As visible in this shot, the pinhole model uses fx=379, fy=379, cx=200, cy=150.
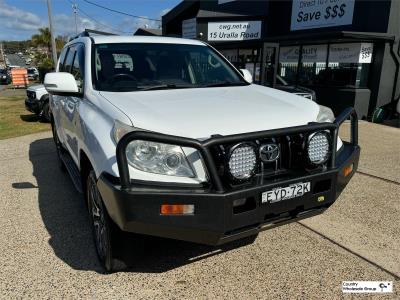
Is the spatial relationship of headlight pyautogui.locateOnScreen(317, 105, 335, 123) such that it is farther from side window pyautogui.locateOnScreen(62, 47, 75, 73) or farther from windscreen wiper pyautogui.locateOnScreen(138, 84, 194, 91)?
side window pyautogui.locateOnScreen(62, 47, 75, 73)

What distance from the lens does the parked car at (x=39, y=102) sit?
1151cm

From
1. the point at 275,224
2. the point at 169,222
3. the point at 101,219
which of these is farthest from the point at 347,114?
the point at 101,219

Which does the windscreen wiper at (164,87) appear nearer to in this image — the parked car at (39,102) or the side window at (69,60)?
the side window at (69,60)

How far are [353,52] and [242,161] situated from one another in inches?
416

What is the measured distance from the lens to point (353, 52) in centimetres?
1154

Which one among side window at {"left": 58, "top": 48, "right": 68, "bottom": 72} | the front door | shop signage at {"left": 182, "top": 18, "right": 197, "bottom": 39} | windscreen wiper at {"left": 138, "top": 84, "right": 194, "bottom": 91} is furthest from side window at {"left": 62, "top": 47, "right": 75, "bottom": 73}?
shop signage at {"left": 182, "top": 18, "right": 197, "bottom": 39}

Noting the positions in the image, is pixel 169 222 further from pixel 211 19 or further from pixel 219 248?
pixel 211 19

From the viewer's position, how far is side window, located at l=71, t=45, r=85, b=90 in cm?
375

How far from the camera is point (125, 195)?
2.25 m

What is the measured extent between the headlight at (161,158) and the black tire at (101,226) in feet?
1.80

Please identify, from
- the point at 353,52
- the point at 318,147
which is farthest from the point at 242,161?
the point at 353,52

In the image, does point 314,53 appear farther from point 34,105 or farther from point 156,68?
point 156,68

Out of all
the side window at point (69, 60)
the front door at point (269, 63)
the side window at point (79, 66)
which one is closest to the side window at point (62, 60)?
the side window at point (69, 60)

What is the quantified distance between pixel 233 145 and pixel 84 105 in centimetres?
165
